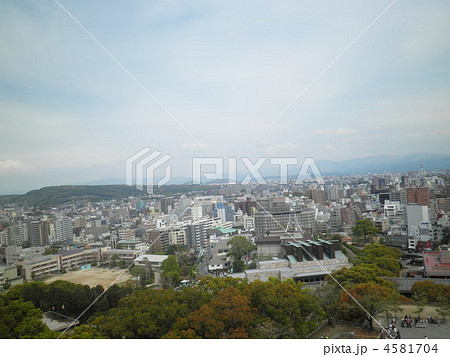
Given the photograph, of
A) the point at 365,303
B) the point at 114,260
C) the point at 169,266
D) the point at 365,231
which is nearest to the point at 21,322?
the point at 114,260

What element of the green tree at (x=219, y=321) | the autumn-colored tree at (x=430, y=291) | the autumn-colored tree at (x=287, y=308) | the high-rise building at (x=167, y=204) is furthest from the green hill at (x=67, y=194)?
the autumn-colored tree at (x=430, y=291)

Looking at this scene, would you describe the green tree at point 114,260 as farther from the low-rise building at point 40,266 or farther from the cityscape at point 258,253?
the low-rise building at point 40,266

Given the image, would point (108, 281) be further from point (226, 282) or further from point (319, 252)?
point (319, 252)

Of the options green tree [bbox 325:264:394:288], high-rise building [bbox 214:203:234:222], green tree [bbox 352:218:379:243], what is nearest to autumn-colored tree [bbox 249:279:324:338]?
green tree [bbox 325:264:394:288]

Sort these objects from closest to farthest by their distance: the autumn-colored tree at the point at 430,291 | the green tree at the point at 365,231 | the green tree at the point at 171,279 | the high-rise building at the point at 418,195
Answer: the autumn-colored tree at the point at 430,291 < the green tree at the point at 171,279 < the high-rise building at the point at 418,195 < the green tree at the point at 365,231

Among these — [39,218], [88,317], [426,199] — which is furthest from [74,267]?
[426,199]

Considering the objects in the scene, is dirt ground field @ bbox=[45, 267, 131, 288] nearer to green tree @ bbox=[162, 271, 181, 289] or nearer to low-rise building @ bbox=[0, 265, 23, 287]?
low-rise building @ bbox=[0, 265, 23, 287]
